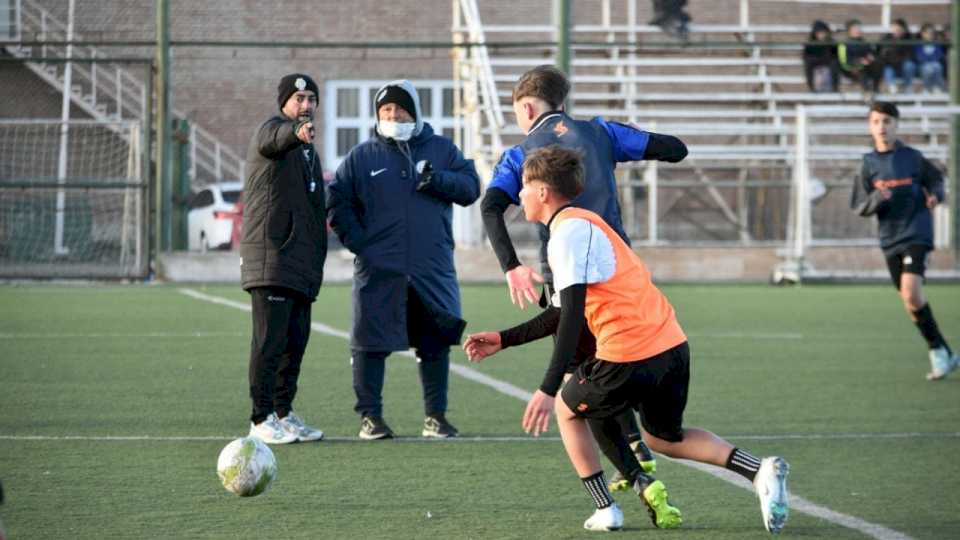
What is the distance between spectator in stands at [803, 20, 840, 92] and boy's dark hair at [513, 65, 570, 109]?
19.7 m

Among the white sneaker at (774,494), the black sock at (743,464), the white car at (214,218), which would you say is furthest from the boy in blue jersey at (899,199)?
the white car at (214,218)

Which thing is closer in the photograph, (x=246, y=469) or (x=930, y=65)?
Answer: (x=246, y=469)

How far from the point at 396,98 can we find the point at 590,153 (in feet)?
5.96

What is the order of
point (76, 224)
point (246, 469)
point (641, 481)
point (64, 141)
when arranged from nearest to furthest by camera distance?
point (641, 481)
point (246, 469)
point (76, 224)
point (64, 141)

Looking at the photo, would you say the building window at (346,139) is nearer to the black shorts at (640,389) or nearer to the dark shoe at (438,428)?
the dark shoe at (438,428)

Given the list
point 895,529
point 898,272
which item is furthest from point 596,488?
point 898,272

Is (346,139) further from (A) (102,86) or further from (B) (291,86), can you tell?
(B) (291,86)

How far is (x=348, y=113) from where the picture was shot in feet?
99.2

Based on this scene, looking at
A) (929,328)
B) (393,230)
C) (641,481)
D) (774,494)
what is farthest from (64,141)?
(774,494)

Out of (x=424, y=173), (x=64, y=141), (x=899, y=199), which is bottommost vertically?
(x=899, y=199)

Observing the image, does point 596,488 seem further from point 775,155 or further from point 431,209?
point 775,155

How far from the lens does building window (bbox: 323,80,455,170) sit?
2872cm

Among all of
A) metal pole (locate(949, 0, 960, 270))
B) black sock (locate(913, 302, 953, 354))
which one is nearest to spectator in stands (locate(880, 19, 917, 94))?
metal pole (locate(949, 0, 960, 270))

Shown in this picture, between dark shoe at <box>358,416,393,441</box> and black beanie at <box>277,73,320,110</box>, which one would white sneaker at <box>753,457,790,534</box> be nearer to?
dark shoe at <box>358,416,393,441</box>
